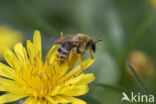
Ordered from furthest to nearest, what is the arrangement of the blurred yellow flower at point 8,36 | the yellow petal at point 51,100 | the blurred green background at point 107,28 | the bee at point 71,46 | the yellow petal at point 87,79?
the blurred yellow flower at point 8,36 < the blurred green background at point 107,28 < the bee at point 71,46 < the yellow petal at point 87,79 < the yellow petal at point 51,100

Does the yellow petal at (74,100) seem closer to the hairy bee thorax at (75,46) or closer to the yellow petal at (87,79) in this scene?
the yellow petal at (87,79)

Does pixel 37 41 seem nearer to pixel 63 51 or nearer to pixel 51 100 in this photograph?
pixel 63 51

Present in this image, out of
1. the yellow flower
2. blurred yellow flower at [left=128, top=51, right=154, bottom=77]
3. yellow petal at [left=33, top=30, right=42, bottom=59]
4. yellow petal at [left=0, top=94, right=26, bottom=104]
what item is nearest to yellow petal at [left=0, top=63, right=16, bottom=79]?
the yellow flower

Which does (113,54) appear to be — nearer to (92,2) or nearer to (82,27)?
(82,27)

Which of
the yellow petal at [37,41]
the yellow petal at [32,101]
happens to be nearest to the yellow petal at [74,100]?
the yellow petal at [32,101]

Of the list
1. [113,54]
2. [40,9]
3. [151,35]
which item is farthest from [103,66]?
[40,9]

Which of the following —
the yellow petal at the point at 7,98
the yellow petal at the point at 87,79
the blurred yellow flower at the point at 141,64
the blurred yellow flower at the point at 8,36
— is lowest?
the yellow petal at the point at 7,98

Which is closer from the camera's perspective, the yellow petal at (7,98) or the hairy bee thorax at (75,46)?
the yellow petal at (7,98)
